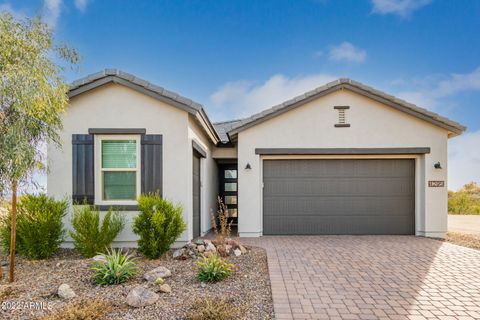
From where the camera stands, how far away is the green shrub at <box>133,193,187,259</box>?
6488 millimetres

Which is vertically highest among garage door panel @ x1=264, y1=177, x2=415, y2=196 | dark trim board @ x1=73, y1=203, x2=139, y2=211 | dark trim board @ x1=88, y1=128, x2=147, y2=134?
dark trim board @ x1=88, y1=128, x2=147, y2=134

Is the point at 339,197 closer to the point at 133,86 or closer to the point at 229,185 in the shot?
the point at 229,185

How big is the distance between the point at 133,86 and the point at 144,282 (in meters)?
4.59

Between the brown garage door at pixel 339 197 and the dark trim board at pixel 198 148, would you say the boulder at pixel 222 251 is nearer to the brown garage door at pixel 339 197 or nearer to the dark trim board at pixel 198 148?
the dark trim board at pixel 198 148

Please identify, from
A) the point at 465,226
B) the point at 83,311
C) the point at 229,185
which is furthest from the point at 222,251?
the point at 465,226

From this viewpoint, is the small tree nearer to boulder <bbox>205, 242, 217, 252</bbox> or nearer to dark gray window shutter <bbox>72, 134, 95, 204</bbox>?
dark gray window shutter <bbox>72, 134, 95, 204</bbox>

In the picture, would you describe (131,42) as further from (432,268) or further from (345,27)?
(432,268)

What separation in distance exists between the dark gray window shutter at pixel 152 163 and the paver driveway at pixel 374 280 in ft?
9.97

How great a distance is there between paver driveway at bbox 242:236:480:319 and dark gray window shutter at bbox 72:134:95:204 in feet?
14.3

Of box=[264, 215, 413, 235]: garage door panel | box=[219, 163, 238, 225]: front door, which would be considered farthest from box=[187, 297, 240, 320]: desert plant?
box=[219, 163, 238, 225]: front door

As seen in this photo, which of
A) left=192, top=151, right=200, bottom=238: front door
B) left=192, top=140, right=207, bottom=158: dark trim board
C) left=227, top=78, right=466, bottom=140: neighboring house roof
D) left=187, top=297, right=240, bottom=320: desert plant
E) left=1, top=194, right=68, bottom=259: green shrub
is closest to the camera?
left=187, top=297, right=240, bottom=320: desert plant

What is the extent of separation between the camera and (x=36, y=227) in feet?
21.3

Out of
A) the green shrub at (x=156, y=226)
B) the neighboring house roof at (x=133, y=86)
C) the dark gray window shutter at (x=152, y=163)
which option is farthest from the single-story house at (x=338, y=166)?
the green shrub at (x=156, y=226)

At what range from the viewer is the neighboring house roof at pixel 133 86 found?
7387 millimetres
